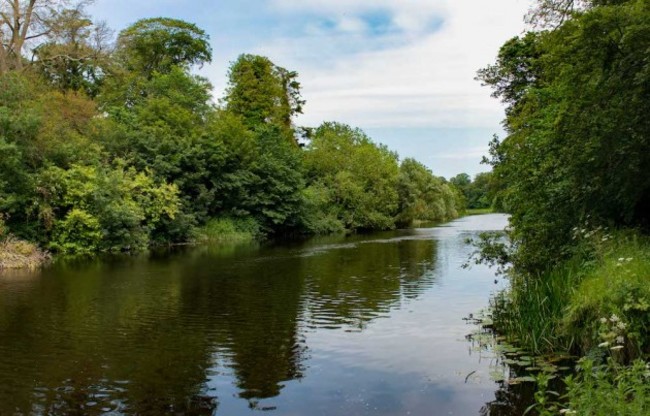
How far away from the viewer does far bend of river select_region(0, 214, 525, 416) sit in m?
8.05

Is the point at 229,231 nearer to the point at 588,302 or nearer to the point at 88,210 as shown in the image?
the point at 88,210

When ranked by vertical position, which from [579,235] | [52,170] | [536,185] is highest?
[52,170]

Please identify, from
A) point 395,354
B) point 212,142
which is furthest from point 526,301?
point 212,142

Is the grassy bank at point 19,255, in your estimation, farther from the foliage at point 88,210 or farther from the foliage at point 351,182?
the foliage at point 351,182

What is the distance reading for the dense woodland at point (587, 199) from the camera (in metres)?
7.78

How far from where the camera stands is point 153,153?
120 feet

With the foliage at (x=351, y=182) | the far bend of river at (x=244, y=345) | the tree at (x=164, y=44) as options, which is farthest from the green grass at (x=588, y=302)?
the tree at (x=164, y=44)

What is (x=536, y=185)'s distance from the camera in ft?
41.1

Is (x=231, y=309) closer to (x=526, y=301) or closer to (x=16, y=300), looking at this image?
(x=16, y=300)

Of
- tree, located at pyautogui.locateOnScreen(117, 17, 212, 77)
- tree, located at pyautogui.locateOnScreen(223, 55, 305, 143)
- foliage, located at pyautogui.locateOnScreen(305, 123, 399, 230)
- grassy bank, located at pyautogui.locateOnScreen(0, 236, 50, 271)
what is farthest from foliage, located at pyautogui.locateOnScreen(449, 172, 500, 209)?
grassy bank, located at pyautogui.locateOnScreen(0, 236, 50, 271)

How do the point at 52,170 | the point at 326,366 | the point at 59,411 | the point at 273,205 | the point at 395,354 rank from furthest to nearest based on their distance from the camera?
the point at 273,205 → the point at 52,170 → the point at 395,354 → the point at 326,366 → the point at 59,411

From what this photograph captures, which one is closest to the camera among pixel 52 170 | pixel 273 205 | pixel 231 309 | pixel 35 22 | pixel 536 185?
pixel 536 185

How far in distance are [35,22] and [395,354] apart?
3235 centimetres

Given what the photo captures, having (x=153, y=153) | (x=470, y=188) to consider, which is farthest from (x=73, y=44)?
(x=470, y=188)
